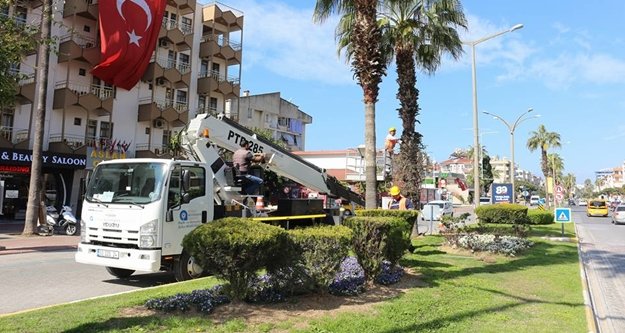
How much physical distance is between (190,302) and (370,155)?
25.8 ft

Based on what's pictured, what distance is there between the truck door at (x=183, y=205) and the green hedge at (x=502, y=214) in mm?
17715

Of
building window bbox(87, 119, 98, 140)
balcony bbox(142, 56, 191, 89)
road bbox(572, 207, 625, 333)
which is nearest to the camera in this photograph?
road bbox(572, 207, 625, 333)

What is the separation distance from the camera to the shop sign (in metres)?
23.6

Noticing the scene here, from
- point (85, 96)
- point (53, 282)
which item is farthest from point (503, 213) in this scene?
point (85, 96)

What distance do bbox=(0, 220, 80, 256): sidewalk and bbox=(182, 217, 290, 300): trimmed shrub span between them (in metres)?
10.4

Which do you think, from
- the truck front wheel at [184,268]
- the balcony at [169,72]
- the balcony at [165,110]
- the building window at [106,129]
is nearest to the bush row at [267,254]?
the truck front wheel at [184,268]

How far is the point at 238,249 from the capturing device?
19.5 ft

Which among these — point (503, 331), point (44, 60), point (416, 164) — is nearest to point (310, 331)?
point (503, 331)

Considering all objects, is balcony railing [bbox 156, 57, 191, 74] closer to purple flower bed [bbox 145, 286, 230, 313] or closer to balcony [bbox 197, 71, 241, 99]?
balcony [bbox 197, 71, 241, 99]

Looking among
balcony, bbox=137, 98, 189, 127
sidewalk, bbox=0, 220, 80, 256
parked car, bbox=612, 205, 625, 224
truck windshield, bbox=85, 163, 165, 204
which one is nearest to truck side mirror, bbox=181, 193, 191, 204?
truck windshield, bbox=85, 163, 165, 204

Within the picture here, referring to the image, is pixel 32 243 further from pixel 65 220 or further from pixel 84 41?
pixel 84 41

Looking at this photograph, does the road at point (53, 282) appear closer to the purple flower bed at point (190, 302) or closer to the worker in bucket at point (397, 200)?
the purple flower bed at point (190, 302)

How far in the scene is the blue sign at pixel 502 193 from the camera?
30734 millimetres

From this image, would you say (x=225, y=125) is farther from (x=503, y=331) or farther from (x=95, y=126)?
(x=95, y=126)
